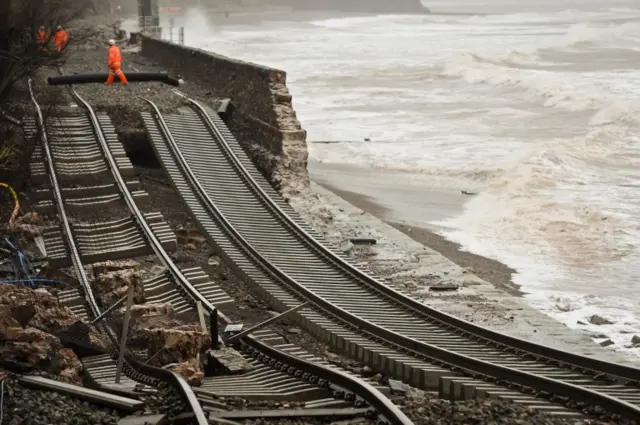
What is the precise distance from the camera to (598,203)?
79.4 feet

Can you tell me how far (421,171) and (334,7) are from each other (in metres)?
134

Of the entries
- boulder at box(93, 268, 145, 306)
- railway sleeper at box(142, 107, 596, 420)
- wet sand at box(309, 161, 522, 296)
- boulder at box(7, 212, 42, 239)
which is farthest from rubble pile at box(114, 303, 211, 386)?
wet sand at box(309, 161, 522, 296)

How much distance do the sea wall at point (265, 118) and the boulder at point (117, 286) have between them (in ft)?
21.4

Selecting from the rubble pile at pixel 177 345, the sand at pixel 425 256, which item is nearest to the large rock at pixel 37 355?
the rubble pile at pixel 177 345

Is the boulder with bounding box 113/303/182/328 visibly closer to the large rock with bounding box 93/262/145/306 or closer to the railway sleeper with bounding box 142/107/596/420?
the large rock with bounding box 93/262/145/306

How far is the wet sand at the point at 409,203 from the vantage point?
18.7m

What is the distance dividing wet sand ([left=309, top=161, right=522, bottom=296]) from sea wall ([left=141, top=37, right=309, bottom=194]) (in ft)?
9.27

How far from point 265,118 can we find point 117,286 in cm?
848

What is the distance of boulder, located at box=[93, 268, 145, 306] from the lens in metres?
13.0

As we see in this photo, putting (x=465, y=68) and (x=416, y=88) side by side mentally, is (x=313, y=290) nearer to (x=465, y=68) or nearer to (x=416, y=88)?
(x=416, y=88)

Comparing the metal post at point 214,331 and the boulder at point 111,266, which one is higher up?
the metal post at point 214,331

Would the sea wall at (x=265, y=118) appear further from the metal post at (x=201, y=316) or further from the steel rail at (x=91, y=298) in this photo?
the metal post at (x=201, y=316)

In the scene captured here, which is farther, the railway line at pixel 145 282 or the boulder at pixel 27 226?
the boulder at pixel 27 226

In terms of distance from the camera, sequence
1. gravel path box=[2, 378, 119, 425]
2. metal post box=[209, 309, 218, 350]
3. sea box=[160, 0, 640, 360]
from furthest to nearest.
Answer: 1. sea box=[160, 0, 640, 360]
2. metal post box=[209, 309, 218, 350]
3. gravel path box=[2, 378, 119, 425]
